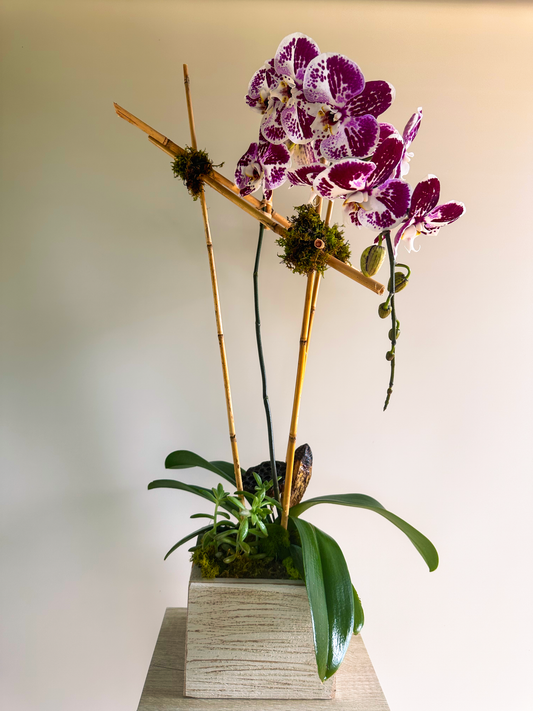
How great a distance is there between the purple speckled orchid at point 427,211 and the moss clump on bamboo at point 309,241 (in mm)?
106

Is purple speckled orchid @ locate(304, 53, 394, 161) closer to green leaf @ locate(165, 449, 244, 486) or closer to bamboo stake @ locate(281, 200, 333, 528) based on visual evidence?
bamboo stake @ locate(281, 200, 333, 528)

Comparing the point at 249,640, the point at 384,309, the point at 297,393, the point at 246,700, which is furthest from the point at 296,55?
the point at 246,700

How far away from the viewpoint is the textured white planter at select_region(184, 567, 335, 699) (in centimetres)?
80

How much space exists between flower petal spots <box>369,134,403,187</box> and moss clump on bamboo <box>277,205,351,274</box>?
0.10 meters

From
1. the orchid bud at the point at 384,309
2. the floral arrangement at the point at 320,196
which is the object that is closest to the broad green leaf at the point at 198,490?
the floral arrangement at the point at 320,196

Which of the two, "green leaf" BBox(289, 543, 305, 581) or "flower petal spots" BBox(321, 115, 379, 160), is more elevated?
"flower petal spots" BBox(321, 115, 379, 160)

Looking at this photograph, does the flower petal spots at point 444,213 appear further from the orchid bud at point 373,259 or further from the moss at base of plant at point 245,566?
the moss at base of plant at point 245,566

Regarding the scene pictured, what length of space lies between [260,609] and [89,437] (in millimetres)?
636

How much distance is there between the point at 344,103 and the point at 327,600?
2.43 feet

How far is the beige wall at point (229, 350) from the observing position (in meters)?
1.19

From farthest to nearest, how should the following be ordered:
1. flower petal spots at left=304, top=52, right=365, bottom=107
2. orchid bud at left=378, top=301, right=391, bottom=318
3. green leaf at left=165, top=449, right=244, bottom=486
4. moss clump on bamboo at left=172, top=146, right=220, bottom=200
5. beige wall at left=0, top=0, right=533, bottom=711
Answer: beige wall at left=0, top=0, right=533, bottom=711, green leaf at left=165, top=449, right=244, bottom=486, moss clump on bamboo at left=172, top=146, right=220, bottom=200, orchid bud at left=378, top=301, right=391, bottom=318, flower petal spots at left=304, top=52, right=365, bottom=107

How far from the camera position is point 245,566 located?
0.85m

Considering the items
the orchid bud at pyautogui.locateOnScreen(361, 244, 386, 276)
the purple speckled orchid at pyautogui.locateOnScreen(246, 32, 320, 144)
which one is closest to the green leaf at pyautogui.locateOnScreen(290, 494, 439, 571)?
the orchid bud at pyautogui.locateOnScreen(361, 244, 386, 276)

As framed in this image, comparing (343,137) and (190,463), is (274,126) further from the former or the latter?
(190,463)
